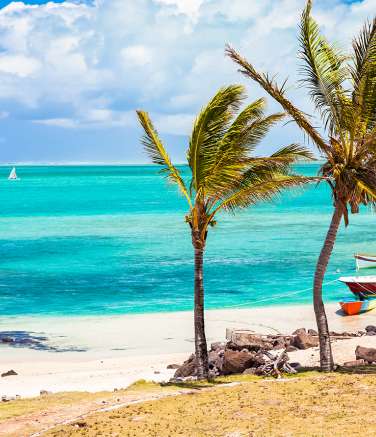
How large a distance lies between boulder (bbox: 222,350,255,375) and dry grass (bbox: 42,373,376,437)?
3135 millimetres

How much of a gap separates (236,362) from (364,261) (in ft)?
85.7

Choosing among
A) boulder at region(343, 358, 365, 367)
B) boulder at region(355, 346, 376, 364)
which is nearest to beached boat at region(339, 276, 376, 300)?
boulder at region(355, 346, 376, 364)

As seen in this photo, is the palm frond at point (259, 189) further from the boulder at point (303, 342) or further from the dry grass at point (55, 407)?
the boulder at point (303, 342)

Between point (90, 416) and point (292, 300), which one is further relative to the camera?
point (292, 300)

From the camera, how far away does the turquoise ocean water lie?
134 feet

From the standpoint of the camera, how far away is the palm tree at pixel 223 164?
1778 centimetres

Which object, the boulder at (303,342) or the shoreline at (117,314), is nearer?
the boulder at (303,342)

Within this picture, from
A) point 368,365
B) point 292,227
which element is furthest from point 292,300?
point 292,227

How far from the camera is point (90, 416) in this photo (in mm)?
15055

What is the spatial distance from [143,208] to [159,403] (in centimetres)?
9726

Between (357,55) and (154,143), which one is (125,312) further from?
(357,55)

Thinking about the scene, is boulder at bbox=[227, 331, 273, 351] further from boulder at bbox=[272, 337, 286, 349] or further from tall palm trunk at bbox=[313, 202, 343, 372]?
tall palm trunk at bbox=[313, 202, 343, 372]

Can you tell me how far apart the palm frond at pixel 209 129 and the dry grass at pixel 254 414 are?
4948mm

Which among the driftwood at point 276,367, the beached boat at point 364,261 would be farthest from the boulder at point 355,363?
the beached boat at point 364,261
